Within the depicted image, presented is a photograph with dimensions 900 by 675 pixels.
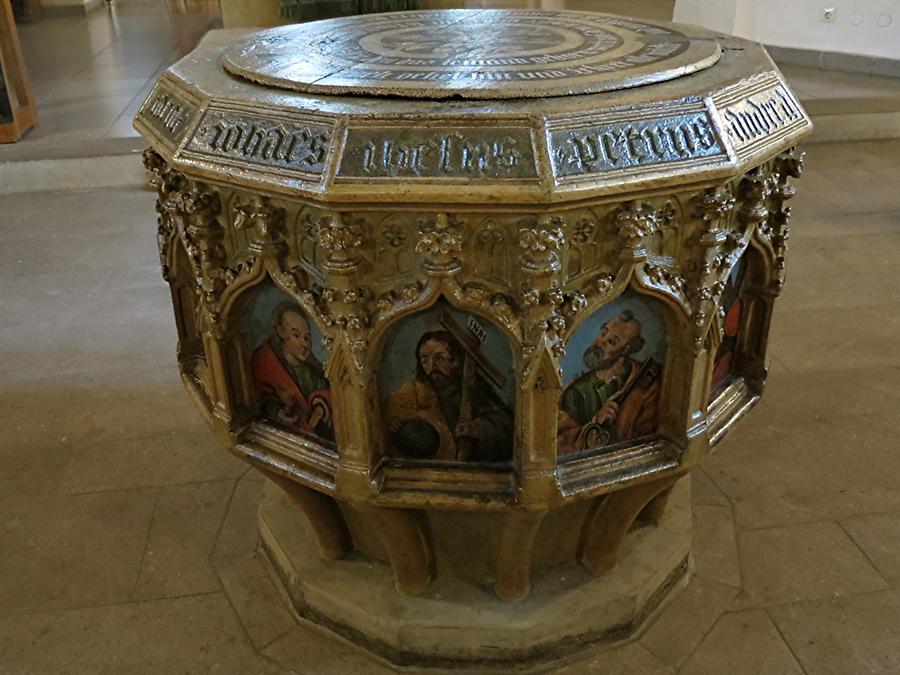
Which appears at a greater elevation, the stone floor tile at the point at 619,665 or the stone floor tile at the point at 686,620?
the stone floor tile at the point at 686,620

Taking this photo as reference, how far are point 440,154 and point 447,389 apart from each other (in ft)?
1.51

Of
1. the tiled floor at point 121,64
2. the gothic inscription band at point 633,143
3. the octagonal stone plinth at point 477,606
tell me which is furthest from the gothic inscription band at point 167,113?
the tiled floor at point 121,64

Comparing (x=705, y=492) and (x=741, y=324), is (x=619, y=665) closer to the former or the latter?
(x=705, y=492)

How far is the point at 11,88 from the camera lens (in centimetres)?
550

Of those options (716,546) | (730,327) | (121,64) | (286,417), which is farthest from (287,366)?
(121,64)

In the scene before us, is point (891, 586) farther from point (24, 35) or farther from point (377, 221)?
point (24, 35)

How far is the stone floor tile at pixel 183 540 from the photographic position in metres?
2.20

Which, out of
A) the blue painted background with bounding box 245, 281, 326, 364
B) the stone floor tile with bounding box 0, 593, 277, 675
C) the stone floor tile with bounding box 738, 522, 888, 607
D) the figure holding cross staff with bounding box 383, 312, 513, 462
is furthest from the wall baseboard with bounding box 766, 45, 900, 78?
the stone floor tile with bounding box 0, 593, 277, 675

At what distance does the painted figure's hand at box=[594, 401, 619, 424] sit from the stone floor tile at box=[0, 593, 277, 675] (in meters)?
0.97

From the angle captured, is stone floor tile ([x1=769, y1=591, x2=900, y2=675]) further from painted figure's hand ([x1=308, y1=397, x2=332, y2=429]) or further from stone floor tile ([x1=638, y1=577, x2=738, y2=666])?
painted figure's hand ([x1=308, y1=397, x2=332, y2=429])

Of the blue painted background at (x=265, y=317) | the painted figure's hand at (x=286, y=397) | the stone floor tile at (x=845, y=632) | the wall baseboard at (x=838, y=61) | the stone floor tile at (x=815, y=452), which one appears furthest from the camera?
the wall baseboard at (x=838, y=61)

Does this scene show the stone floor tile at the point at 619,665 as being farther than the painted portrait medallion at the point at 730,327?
Yes

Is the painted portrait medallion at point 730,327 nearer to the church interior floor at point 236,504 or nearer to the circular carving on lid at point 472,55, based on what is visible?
the circular carving on lid at point 472,55

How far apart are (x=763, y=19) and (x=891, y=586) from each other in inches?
253
